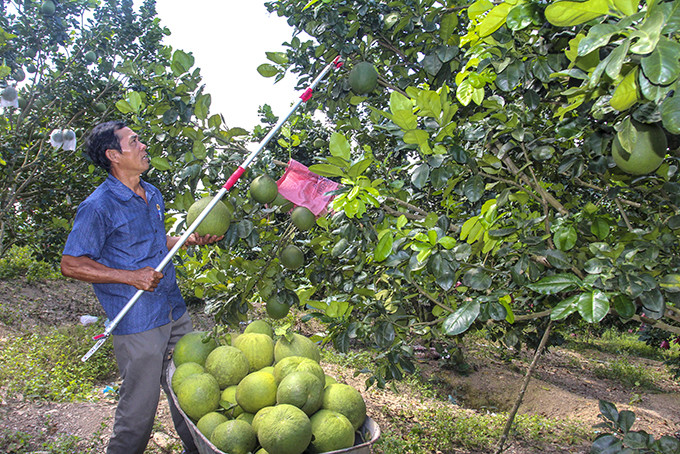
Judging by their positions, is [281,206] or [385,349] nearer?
[385,349]

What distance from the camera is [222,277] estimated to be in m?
2.27

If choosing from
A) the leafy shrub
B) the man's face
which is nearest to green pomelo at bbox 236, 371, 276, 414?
the man's face

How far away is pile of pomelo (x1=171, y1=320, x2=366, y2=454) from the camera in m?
1.38

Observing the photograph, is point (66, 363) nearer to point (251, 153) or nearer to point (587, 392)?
point (251, 153)

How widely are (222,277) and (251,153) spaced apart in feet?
2.44

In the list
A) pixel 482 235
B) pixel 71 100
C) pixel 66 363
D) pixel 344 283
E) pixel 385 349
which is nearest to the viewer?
pixel 482 235

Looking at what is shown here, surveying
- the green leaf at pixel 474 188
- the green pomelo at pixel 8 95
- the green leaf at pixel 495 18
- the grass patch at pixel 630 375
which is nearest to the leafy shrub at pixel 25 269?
the green pomelo at pixel 8 95

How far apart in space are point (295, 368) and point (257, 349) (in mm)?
269

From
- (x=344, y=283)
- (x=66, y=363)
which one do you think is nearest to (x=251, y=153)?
(x=344, y=283)

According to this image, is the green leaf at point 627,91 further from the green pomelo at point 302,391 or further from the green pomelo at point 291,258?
the green pomelo at point 291,258

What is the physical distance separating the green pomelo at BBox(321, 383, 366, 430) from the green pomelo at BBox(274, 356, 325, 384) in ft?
0.22

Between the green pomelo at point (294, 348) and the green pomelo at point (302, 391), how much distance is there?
10.8 inches

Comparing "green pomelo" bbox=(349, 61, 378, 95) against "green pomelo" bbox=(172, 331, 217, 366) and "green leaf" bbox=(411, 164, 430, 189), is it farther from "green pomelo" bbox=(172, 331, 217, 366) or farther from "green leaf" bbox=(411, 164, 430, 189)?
"green pomelo" bbox=(172, 331, 217, 366)

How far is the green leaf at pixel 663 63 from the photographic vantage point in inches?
26.3
